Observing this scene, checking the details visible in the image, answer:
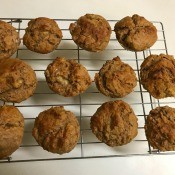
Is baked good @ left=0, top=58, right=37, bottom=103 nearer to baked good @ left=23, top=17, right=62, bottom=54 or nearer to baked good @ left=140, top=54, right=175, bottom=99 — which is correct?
baked good @ left=23, top=17, right=62, bottom=54

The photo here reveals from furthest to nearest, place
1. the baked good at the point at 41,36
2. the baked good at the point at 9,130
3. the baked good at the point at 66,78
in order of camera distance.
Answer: the baked good at the point at 41,36 → the baked good at the point at 66,78 → the baked good at the point at 9,130

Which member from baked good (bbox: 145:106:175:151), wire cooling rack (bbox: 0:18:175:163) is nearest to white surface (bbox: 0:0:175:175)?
wire cooling rack (bbox: 0:18:175:163)

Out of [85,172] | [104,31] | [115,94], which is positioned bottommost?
[85,172]

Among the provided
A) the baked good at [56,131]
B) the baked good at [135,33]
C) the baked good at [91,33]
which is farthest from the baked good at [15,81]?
the baked good at [135,33]

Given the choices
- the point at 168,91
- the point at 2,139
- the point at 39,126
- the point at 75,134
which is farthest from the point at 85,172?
the point at 168,91

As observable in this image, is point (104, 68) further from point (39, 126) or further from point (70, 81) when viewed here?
point (39, 126)

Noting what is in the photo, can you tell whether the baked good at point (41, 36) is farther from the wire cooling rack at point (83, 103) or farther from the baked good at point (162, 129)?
the baked good at point (162, 129)
